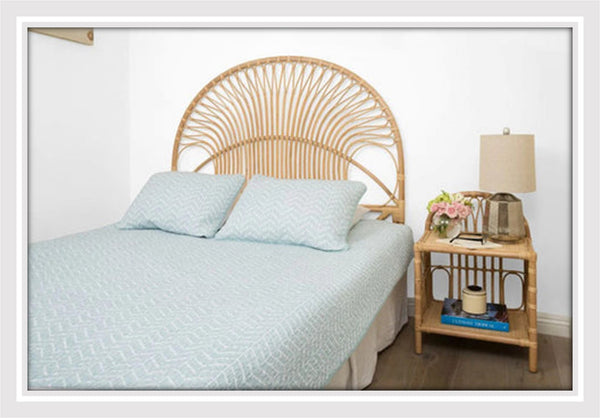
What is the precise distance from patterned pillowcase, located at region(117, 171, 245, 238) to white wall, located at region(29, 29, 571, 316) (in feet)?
1.96

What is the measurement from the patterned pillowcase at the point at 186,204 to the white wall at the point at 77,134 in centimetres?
54

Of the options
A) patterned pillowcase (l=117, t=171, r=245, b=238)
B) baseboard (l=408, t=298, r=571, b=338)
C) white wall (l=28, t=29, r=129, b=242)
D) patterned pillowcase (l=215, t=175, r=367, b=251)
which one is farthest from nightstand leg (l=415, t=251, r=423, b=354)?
white wall (l=28, t=29, r=129, b=242)

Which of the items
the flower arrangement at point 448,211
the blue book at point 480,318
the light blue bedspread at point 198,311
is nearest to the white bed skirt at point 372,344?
the light blue bedspread at point 198,311

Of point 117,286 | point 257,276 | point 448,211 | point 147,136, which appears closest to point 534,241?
point 448,211

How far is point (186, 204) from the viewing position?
2512mm

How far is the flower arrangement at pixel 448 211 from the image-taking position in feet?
7.72

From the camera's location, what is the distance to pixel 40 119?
2.78m

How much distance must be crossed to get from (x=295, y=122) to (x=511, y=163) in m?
1.24

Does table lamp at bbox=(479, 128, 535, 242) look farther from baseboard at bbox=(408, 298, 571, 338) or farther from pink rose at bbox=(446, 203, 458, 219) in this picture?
baseboard at bbox=(408, 298, 571, 338)

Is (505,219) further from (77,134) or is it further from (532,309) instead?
(77,134)

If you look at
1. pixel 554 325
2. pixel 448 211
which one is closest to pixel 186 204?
pixel 448 211

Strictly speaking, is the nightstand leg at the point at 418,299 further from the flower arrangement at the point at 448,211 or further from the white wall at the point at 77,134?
the white wall at the point at 77,134

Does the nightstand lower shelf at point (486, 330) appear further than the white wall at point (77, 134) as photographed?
No

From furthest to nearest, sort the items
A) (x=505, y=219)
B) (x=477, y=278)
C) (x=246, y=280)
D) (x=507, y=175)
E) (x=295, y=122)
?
1. (x=295, y=122)
2. (x=477, y=278)
3. (x=505, y=219)
4. (x=507, y=175)
5. (x=246, y=280)
